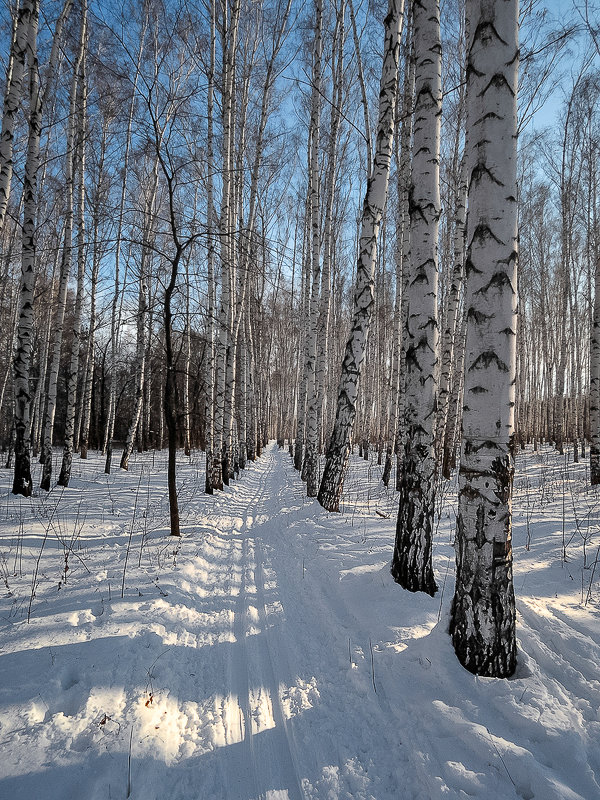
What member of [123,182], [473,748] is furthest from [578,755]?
[123,182]

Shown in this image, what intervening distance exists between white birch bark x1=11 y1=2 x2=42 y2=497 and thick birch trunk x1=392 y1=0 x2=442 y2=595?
6717 millimetres

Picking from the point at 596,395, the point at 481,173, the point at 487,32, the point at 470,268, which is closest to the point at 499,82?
the point at 487,32

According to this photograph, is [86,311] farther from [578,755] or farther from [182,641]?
[578,755]

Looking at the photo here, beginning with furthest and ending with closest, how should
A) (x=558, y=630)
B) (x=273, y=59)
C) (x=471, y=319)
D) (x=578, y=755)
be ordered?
(x=273, y=59)
(x=558, y=630)
(x=471, y=319)
(x=578, y=755)

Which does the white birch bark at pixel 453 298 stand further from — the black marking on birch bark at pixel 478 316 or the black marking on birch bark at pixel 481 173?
the black marking on birch bark at pixel 478 316

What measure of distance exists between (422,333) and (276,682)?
3.14m

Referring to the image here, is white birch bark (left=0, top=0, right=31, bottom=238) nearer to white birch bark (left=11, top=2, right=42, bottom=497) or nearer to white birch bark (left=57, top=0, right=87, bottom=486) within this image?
white birch bark (left=11, top=2, right=42, bottom=497)

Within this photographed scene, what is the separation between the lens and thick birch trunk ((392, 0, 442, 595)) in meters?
3.49

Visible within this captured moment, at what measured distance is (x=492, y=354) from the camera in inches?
87.9

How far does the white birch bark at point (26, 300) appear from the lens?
21.5 feet

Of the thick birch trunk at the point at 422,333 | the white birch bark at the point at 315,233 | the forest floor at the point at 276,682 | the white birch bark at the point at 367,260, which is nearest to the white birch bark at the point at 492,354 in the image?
the forest floor at the point at 276,682

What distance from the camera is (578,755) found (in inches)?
66.2

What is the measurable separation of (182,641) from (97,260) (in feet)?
42.7

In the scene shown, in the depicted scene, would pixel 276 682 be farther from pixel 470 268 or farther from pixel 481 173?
pixel 481 173
